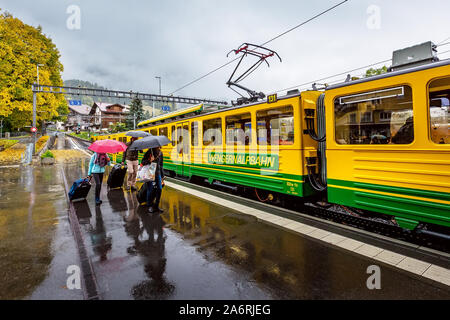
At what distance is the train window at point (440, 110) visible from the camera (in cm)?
368

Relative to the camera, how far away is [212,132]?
27.6 ft

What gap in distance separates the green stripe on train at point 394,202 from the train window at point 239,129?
9.06 ft

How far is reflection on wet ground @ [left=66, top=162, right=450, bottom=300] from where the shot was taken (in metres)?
2.85

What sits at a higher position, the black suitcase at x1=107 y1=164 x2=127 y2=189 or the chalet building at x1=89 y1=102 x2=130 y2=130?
the chalet building at x1=89 y1=102 x2=130 y2=130

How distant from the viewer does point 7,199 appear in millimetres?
7434

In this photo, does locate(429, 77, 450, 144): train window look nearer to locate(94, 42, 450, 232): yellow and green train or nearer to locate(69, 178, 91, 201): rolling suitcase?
locate(94, 42, 450, 232): yellow and green train

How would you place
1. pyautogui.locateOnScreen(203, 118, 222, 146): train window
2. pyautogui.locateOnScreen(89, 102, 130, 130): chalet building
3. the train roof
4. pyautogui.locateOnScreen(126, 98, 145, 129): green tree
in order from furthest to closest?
1. pyautogui.locateOnScreen(89, 102, 130, 130): chalet building
2. pyautogui.locateOnScreen(126, 98, 145, 129): green tree
3. the train roof
4. pyautogui.locateOnScreen(203, 118, 222, 146): train window

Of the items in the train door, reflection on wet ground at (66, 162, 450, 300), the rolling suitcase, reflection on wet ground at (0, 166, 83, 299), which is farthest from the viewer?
the train door

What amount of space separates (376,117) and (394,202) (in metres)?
1.52

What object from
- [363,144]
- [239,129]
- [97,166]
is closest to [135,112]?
[97,166]

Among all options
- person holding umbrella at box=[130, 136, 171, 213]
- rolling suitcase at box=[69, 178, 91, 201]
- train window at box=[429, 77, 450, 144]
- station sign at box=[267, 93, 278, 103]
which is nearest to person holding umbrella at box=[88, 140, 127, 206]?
rolling suitcase at box=[69, 178, 91, 201]

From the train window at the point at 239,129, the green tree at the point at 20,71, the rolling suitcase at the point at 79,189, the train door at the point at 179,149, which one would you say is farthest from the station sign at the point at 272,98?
the green tree at the point at 20,71

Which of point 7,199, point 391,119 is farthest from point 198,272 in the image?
point 7,199

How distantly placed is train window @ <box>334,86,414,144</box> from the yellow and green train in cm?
1
